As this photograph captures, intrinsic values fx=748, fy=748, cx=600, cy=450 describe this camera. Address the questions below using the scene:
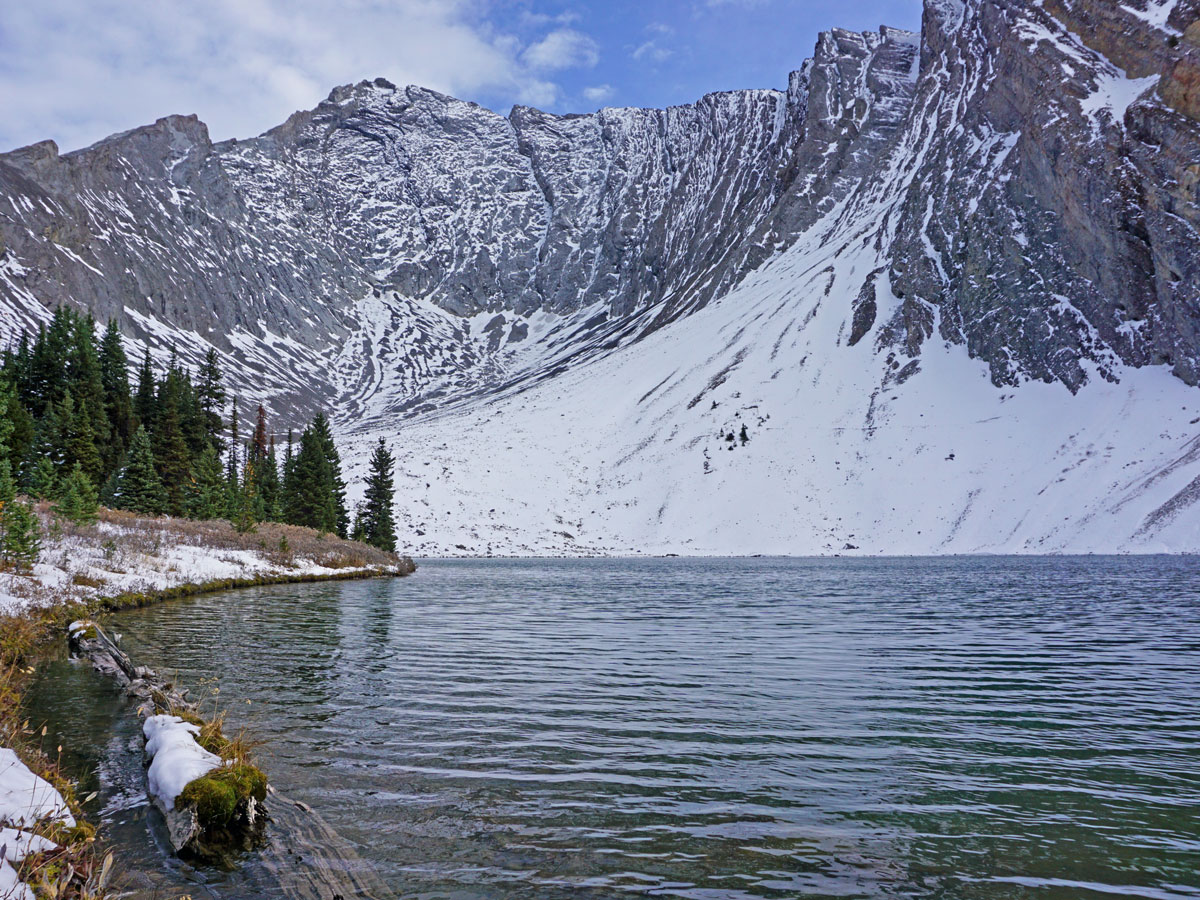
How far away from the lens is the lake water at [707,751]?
23.5 ft

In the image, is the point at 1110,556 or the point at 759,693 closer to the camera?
the point at 759,693

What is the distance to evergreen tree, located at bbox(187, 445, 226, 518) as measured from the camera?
58.6m

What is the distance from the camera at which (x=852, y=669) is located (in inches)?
693

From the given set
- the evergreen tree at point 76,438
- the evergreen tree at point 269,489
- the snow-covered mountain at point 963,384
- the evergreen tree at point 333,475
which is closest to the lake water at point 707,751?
the evergreen tree at point 76,438

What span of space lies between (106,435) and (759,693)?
64264 millimetres

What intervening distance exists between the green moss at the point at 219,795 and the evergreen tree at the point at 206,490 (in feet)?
186

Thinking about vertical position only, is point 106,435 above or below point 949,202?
below

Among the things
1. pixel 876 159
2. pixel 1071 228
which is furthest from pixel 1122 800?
pixel 876 159

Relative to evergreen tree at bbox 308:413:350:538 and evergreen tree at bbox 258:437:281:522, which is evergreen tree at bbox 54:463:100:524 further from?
evergreen tree at bbox 258:437:281:522

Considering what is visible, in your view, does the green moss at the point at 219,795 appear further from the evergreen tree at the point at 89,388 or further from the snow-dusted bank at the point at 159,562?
the evergreen tree at the point at 89,388

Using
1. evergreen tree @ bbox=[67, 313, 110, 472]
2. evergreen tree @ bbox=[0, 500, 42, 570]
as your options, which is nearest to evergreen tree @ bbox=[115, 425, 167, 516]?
evergreen tree @ bbox=[67, 313, 110, 472]

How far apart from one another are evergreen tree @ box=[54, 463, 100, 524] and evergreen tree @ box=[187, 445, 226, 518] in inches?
903

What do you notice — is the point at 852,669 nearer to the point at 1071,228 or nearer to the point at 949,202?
the point at 1071,228

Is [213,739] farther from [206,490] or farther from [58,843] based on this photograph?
[206,490]
